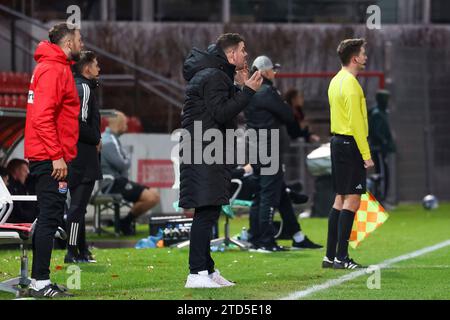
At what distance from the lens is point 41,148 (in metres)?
10.7

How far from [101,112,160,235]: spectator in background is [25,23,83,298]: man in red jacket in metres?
8.24

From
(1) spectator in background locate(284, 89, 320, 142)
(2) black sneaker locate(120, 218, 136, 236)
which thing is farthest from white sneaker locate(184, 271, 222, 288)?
(1) spectator in background locate(284, 89, 320, 142)

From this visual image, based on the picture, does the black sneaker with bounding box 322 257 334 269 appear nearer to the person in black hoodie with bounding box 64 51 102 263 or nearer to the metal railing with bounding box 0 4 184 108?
the person in black hoodie with bounding box 64 51 102 263

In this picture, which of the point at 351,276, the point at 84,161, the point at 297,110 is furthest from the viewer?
the point at 297,110

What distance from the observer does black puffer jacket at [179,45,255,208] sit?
36.9 ft

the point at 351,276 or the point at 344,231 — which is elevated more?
the point at 344,231

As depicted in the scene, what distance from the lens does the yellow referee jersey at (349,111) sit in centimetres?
1298

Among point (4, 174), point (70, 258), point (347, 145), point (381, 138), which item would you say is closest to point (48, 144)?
point (347, 145)

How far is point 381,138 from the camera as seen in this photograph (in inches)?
1001

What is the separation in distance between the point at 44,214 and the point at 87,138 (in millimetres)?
3213

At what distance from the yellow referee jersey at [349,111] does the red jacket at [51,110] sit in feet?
9.80

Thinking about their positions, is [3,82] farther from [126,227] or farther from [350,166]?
[350,166]

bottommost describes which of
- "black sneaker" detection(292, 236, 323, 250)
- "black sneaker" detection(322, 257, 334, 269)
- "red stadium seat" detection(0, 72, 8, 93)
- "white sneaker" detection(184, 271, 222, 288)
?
"black sneaker" detection(292, 236, 323, 250)

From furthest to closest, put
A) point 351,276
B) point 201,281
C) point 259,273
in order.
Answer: point 259,273 → point 351,276 → point 201,281
